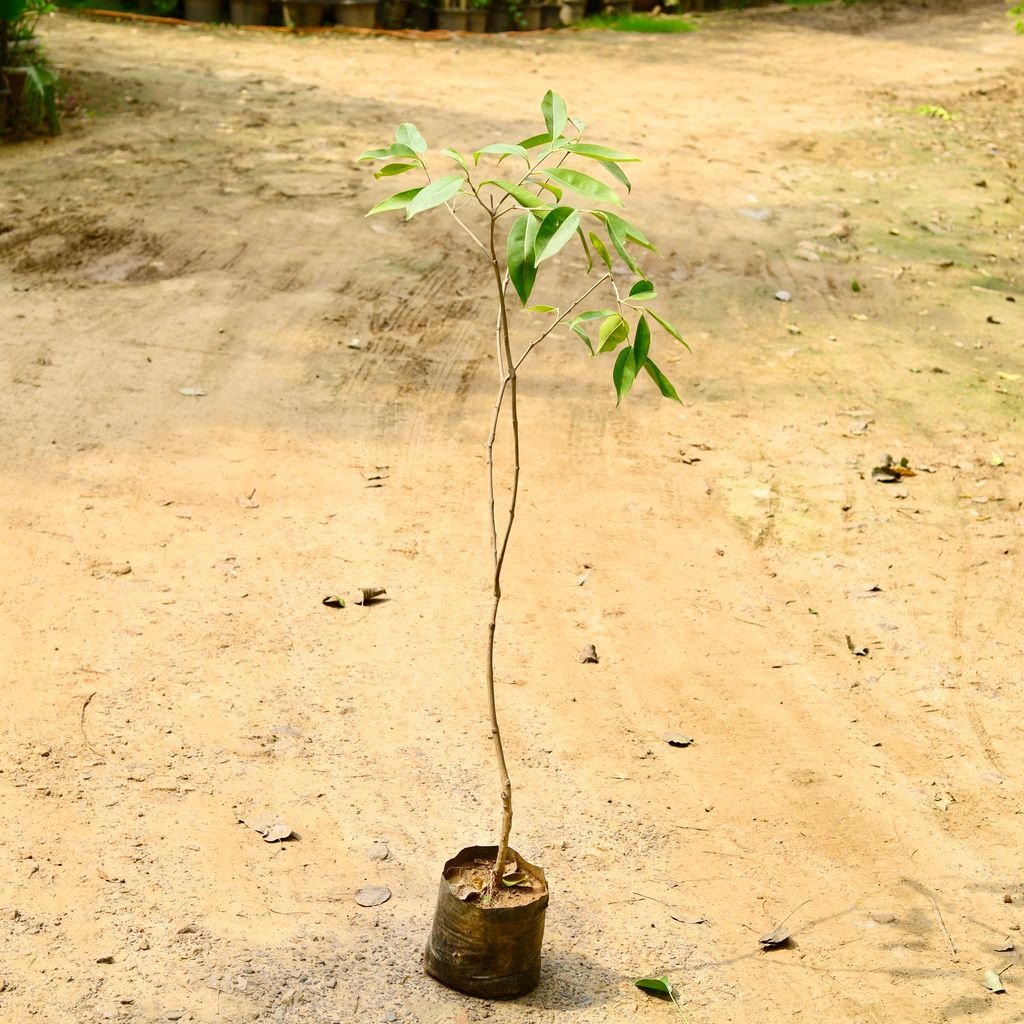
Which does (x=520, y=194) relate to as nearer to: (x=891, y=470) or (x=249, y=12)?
(x=891, y=470)

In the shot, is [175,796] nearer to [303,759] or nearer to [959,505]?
[303,759]

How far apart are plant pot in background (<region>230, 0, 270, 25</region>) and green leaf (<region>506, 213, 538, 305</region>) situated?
1241 centimetres

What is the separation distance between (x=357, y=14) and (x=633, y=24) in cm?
338

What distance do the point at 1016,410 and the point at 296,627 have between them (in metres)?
3.93

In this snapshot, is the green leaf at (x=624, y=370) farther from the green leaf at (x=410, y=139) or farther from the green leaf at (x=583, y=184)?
the green leaf at (x=410, y=139)

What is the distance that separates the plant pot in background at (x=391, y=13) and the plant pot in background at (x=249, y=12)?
1.27m

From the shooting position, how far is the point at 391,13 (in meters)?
14.1

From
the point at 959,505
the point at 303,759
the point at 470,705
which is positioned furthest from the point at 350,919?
the point at 959,505

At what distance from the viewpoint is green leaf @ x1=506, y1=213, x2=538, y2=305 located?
2275mm

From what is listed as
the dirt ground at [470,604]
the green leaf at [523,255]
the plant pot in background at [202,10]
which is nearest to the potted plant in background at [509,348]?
the green leaf at [523,255]

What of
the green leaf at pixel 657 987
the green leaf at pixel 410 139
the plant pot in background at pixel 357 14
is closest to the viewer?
the green leaf at pixel 410 139

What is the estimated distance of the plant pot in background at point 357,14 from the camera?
44.7 ft

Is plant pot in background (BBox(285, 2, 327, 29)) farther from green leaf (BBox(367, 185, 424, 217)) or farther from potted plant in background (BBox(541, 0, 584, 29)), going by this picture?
green leaf (BBox(367, 185, 424, 217))

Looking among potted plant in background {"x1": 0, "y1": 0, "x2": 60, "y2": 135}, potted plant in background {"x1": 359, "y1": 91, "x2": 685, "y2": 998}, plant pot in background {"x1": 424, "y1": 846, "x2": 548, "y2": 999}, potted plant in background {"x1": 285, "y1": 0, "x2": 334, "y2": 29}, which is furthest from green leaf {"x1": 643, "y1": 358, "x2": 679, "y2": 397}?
potted plant in background {"x1": 285, "y1": 0, "x2": 334, "y2": 29}
